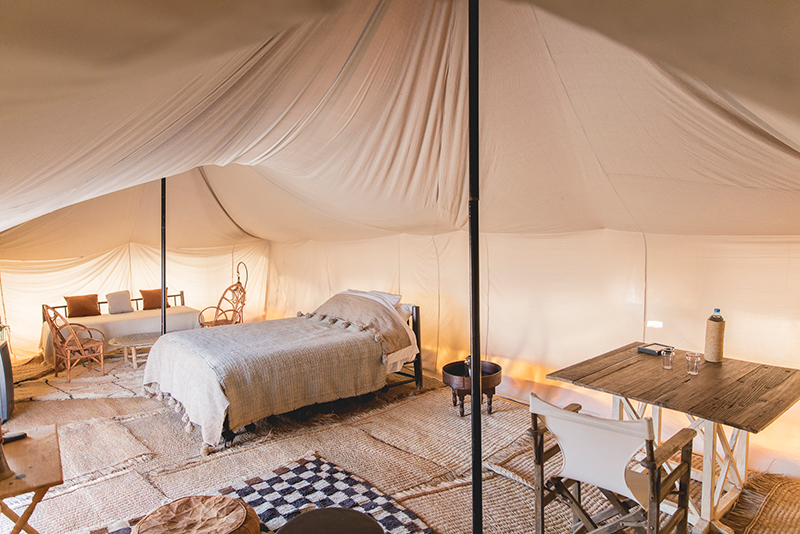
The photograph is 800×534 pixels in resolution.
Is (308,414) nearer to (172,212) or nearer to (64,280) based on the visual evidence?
(172,212)

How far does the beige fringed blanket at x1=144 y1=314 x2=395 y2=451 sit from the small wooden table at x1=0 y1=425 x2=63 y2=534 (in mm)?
1173

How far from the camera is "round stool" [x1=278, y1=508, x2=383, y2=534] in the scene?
1618mm

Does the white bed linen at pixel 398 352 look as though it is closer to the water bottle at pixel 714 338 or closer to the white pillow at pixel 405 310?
the white pillow at pixel 405 310

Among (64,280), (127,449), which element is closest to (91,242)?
(64,280)

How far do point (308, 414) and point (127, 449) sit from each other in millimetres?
1286

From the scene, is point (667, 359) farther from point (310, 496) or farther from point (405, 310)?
point (405, 310)

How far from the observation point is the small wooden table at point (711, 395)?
185 cm

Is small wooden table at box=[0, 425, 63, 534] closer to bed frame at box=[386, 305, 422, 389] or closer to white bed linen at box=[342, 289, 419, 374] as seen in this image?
white bed linen at box=[342, 289, 419, 374]

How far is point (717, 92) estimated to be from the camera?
152 centimetres

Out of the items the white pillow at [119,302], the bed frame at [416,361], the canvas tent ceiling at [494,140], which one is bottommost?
the bed frame at [416,361]

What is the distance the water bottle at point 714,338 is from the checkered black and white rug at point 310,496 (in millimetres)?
1769

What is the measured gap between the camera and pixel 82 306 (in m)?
5.60

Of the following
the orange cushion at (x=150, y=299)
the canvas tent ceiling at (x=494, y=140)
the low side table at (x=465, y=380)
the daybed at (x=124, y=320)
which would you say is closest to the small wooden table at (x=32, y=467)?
the canvas tent ceiling at (x=494, y=140)

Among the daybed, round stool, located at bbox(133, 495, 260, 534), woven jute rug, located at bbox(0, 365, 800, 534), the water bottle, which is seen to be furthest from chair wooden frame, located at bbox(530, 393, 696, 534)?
the daybed
